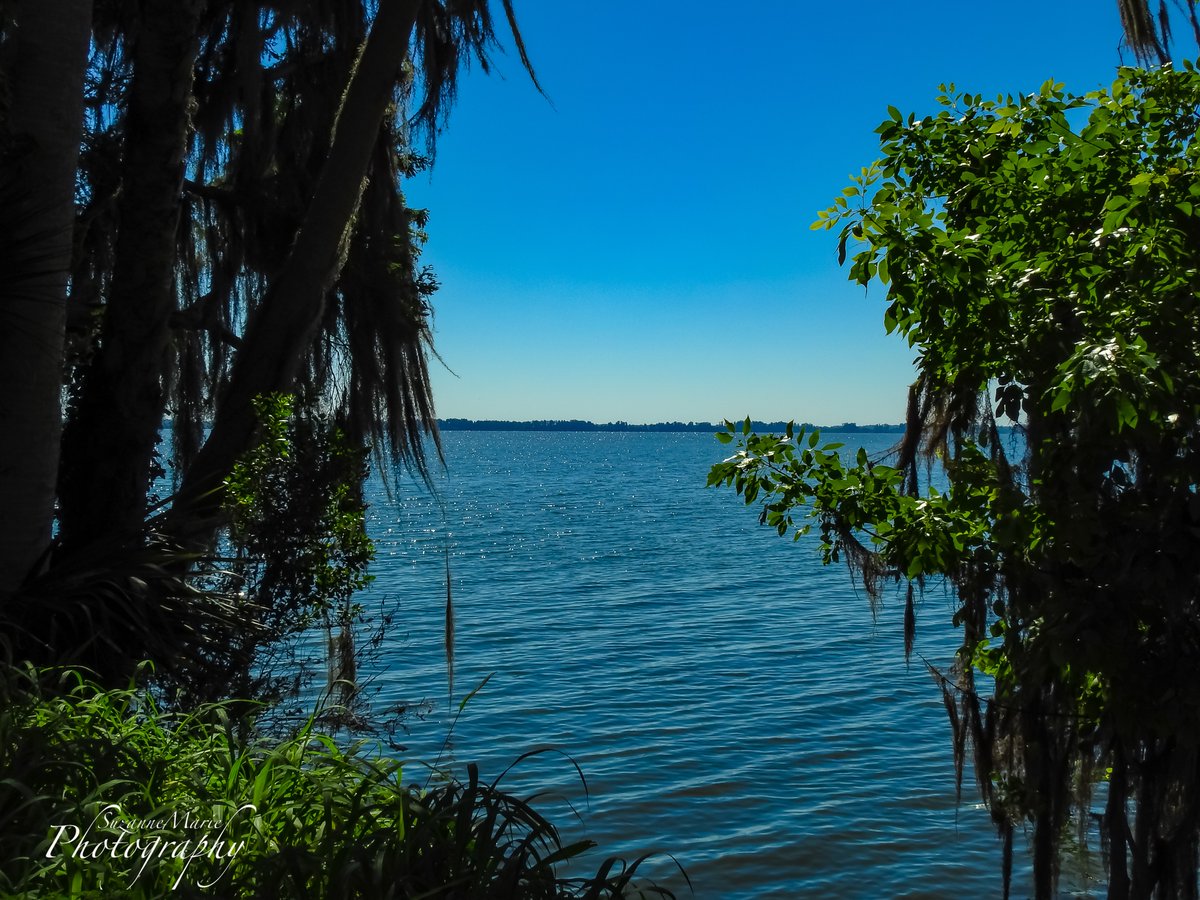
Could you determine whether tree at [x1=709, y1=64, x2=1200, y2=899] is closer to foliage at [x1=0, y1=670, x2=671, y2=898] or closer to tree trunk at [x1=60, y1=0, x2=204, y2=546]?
foliage at [x1=0, y1=670, x2=671, y2=898]

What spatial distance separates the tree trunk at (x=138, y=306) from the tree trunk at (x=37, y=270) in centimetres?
54

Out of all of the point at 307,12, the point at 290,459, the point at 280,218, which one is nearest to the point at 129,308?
the point at 290,459

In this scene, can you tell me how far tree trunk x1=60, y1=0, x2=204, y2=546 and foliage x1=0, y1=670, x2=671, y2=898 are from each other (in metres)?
3.35

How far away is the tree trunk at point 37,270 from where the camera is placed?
622 cm

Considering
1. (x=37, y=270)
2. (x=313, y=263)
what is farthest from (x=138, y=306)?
(x=313, y=263)

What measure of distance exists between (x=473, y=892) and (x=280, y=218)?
704 centimetres

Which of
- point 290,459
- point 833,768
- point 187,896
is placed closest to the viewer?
point 187,896

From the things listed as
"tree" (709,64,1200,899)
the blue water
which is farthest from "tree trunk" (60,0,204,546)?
"tree" (709,64,1200,899)

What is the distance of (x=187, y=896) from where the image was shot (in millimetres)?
2912

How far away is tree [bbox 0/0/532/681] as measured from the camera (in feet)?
20.7

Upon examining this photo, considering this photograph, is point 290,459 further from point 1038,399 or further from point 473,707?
point 473,707

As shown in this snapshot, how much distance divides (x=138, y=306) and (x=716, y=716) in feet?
30.8

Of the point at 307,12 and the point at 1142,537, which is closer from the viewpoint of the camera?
the point at 1142,537

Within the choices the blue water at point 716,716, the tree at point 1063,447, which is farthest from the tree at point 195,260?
the tree at point 1063,447
